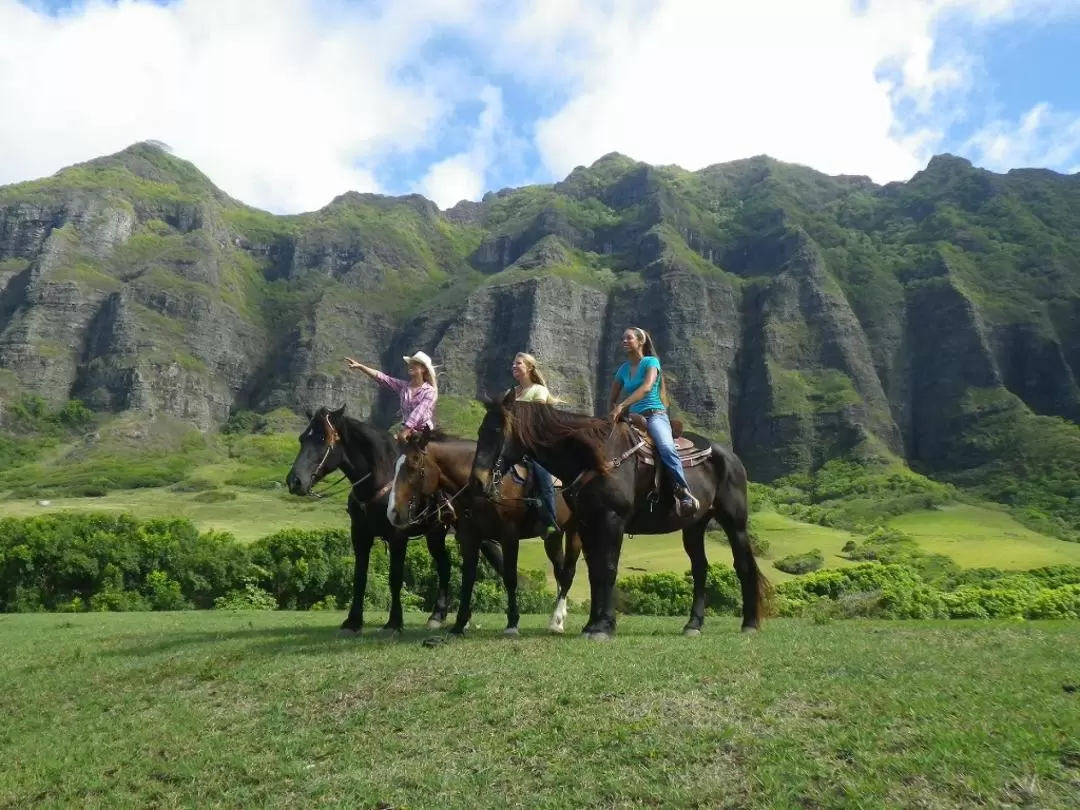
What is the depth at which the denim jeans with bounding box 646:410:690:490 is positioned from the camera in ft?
33.7

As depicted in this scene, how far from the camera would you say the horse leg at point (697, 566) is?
11805 mm

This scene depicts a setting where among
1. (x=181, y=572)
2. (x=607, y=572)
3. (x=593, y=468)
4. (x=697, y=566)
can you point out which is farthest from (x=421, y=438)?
(x=181, y=572)

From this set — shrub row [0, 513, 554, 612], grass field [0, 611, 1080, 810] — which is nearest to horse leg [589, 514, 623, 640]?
grass field [0, 611, 1080, 810]

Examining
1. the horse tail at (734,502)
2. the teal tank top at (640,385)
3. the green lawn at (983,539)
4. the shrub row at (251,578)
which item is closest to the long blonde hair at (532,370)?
the teal tank top at (640,385)

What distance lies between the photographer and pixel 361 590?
12.4 meters

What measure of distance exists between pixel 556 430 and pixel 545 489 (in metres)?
1.16

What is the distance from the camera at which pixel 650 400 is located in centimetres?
1073

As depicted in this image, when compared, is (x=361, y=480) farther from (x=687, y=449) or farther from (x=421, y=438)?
(x=687, y=449)

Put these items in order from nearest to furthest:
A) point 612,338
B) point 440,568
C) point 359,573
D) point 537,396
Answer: point 537,396
point 359,573
point 440,568
point 612,338

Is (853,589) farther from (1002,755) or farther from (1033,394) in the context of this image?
(1033,394)

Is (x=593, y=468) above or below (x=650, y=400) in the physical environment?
below

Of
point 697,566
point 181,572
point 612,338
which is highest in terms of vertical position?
point 612,338

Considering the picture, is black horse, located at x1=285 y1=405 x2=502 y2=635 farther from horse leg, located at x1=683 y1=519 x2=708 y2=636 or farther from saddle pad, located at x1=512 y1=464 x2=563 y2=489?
horse leg, located at x1=683 y1=519 x2=708 y2=636

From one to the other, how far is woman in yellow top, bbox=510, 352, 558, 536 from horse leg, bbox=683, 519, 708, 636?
7.69 feet
